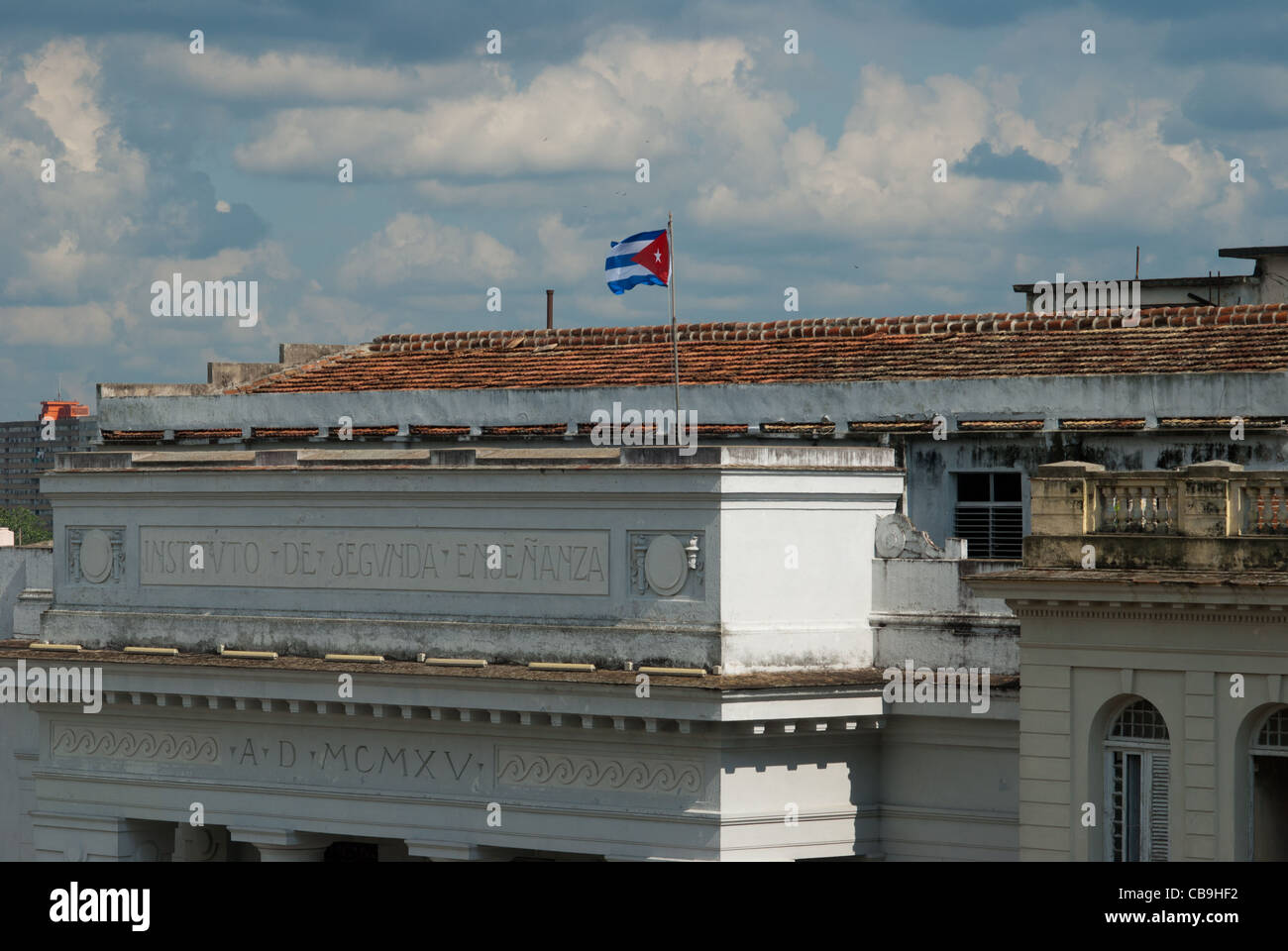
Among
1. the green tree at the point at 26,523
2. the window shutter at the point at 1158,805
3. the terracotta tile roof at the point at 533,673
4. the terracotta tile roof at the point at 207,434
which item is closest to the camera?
the window shutter at the point at 1158,805

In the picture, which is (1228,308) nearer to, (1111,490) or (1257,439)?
(1257,439)

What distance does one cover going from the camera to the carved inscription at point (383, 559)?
35.8 meters

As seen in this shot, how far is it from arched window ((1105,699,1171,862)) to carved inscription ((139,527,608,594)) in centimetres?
802

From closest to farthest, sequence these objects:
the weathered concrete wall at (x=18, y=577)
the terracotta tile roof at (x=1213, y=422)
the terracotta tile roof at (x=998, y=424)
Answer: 1. the terracotta tile roof at (x=1213, y=422)
2. the terracotta tile roof at (x=998, y=424)
3. the weathered concrete wall at (x=18, y=577)

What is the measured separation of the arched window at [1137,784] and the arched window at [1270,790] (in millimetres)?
1106

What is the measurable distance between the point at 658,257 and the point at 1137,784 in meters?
10.9

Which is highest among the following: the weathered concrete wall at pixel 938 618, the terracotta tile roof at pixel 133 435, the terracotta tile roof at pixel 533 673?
the terracotta tile roof at pixel 133 435

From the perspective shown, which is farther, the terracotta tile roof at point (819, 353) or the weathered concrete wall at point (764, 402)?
the terracotta tile roof at point (819, 353)

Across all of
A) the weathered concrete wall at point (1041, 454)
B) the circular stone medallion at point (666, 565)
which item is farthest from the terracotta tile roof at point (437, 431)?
the weathered concrete wall at point (1041, 454)

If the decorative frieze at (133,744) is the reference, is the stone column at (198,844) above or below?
below

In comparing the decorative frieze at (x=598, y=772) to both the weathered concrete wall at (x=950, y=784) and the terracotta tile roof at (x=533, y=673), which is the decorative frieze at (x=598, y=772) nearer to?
the terracotta tile roof at (x=533, y=673)

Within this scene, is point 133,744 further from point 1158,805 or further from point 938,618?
point 1158,805

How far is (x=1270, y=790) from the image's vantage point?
2981 cm

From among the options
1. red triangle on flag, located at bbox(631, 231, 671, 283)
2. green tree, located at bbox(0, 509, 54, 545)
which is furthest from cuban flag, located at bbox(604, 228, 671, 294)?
green tree, located at bbox(0, 509, 54, 545)
